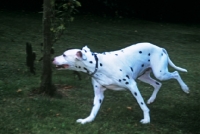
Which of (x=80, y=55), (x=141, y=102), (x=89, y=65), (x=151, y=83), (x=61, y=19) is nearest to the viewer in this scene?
(x=80, y=55)

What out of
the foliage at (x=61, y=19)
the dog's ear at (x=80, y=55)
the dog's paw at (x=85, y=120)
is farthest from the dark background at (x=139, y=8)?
the dog's ear at (x=80, y=55)

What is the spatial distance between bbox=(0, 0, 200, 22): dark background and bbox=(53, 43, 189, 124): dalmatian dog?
43.7 ft

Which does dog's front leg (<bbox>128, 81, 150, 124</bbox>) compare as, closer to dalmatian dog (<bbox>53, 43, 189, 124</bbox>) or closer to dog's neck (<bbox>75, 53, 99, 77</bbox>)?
dalmatian dog (<bbox>53, 43, 189, 124</bbox>)

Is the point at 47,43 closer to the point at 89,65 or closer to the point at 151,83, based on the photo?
the point at 89,65

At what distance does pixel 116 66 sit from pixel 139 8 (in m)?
15.6

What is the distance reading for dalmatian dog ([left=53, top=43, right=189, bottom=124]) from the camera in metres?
5.98

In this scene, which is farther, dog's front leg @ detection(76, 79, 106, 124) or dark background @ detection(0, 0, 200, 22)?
dark background @ detection(0, 0, 200, 22)

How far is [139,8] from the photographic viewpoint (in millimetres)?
21406

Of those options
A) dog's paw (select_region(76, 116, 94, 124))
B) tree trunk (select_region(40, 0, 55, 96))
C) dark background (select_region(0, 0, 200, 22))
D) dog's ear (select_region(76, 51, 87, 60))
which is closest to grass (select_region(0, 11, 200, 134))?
dog's paw (select_region(76, 116, 94, 124))

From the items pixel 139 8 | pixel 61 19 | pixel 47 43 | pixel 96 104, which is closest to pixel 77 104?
pixel 96 104

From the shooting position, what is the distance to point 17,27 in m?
15.1

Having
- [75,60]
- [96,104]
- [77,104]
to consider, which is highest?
[75,60]

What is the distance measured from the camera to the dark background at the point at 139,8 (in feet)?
65.5

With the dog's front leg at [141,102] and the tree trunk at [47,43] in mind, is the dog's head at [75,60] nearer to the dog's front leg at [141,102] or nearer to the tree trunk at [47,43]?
the dog's front leg at [141,102]
